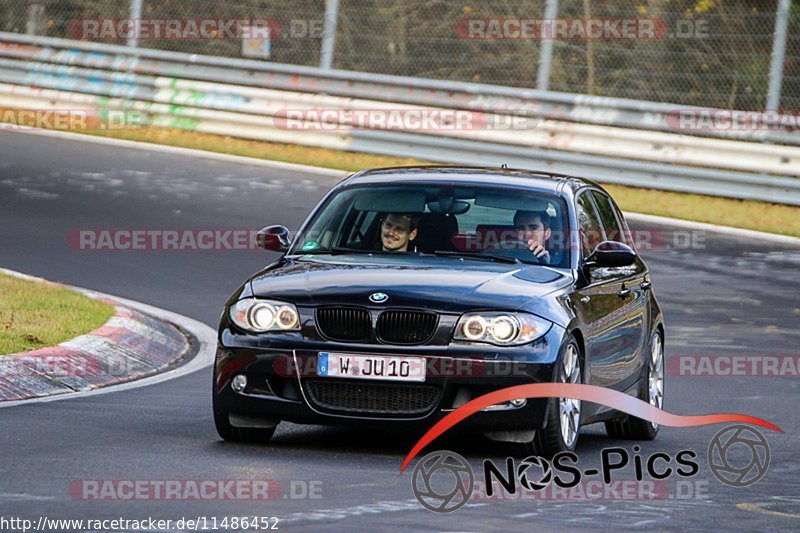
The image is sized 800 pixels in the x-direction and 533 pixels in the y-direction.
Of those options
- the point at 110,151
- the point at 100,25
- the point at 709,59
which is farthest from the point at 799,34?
the point at 100,25

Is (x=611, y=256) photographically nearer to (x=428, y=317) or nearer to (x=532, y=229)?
(x=532, y=229)

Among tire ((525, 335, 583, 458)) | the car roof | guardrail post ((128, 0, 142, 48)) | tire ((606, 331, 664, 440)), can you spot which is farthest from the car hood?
guardrail post ((128, 0, 142, 48))

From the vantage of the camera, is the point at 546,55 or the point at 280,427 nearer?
the point at 280,427

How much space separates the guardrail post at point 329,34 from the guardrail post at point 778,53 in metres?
5.95

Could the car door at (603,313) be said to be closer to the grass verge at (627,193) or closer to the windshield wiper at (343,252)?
the windshield wiper at (343,252)

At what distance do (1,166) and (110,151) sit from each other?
205 cm

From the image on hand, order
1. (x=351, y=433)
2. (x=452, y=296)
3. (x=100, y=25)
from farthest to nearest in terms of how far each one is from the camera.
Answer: (x=100, y=25), (x=351, y=433), (x=452, y=296)

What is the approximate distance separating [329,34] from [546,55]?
10.5 ft

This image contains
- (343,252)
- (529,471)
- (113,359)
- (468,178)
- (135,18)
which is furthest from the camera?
(135,18)

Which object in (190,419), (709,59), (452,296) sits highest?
(709,59)

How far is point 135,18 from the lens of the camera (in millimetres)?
25844

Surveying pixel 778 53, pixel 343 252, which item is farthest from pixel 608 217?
pixel 778 53

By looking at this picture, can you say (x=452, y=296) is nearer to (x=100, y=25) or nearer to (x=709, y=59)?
(x=709, y=59)

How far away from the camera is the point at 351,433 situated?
33.1 ft
